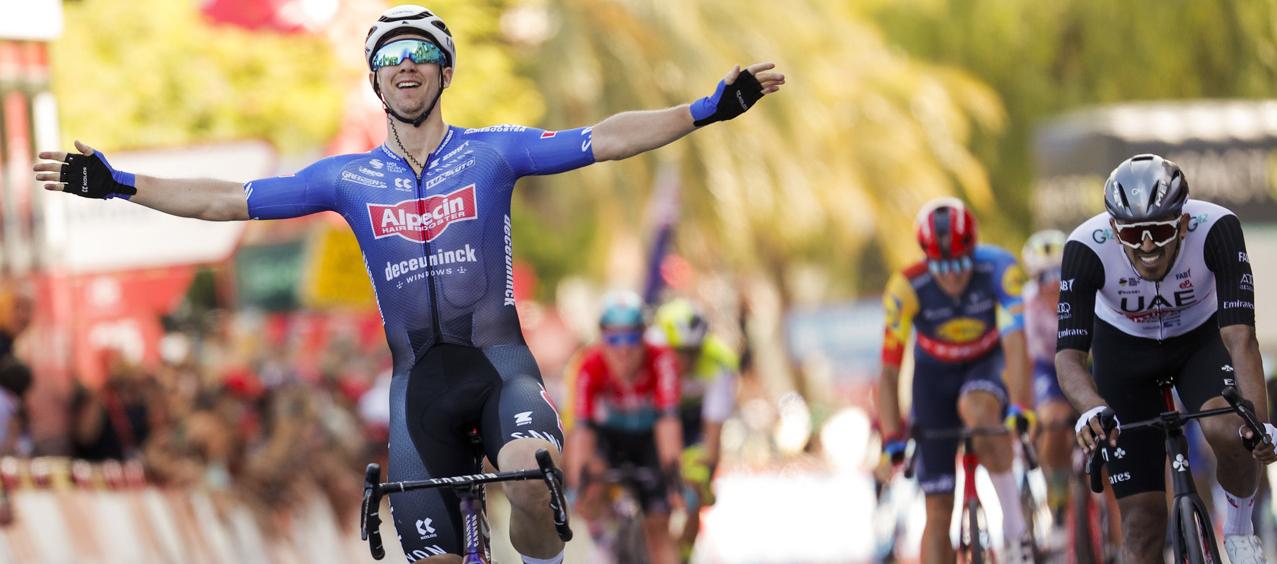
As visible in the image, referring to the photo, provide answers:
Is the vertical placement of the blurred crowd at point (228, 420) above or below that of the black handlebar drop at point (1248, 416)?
above

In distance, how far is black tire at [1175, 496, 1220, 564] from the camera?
8781 mm

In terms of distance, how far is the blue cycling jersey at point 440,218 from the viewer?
8.49m

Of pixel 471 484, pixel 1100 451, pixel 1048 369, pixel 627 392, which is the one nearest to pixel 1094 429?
pixel 1100 451

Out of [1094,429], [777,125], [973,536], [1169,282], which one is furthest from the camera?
[777,125]

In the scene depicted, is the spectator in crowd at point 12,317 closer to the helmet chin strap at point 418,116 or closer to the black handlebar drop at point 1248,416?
the helmet chin strap at point 418,116

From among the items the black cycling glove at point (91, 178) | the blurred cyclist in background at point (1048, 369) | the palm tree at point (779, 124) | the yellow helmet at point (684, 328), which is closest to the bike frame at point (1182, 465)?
the black cycling glove at point (91, 178)

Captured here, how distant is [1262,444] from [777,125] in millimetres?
27084

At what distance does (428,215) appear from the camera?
8.56 meters

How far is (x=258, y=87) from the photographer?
95.5ft

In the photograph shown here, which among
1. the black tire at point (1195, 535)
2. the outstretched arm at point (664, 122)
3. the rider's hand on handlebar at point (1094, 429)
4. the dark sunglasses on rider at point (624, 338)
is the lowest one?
the black tire at point (1195, 535)

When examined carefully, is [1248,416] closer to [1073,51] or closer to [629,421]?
[629,421]

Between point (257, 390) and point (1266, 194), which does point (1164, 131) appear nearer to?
point (1266, 194)

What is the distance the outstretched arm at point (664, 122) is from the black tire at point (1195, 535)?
7.70 feet

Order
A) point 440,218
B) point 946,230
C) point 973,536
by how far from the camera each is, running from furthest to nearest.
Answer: point 946,230
point 973,536
point 440,218
